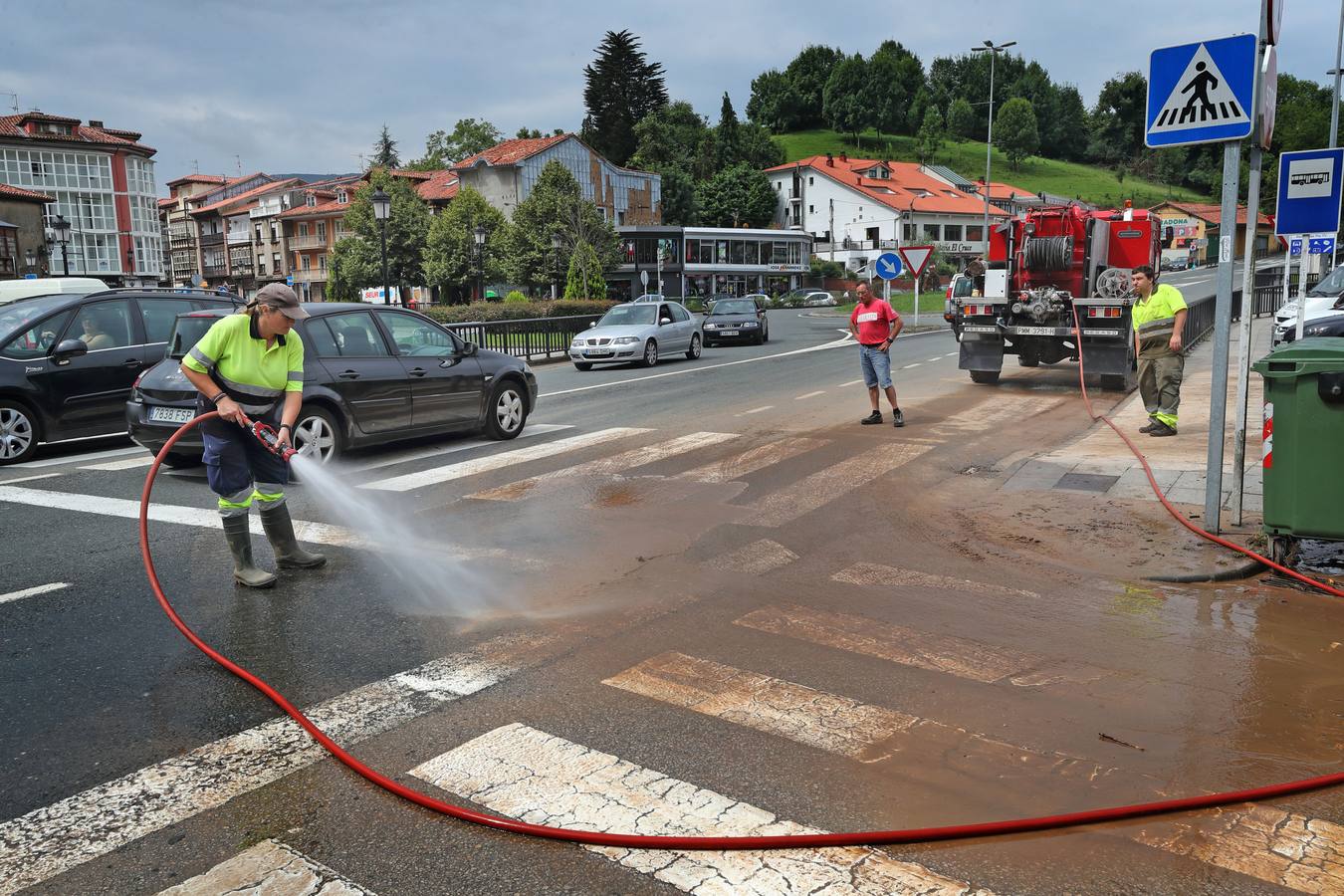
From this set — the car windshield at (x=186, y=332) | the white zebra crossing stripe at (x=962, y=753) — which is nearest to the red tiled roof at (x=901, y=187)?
the car windshield at (x=186, y=332)

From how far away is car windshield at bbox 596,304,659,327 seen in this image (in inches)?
899

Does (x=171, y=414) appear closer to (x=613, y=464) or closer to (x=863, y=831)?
(x=613, y=464)

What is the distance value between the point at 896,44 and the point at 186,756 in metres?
172

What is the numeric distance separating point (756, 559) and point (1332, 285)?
19.1 meters

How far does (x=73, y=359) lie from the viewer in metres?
10.9

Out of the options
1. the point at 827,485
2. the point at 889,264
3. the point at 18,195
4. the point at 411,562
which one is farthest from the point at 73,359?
the point at 18,195

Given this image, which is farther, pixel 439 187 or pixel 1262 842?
pixel 439 187

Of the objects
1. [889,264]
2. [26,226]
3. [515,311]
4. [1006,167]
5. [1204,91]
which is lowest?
[515,311]

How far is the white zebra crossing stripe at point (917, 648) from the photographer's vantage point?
4441 mm

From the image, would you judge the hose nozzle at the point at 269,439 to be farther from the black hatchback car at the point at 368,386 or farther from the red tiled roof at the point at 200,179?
the red tiled roof at the point at 200,179

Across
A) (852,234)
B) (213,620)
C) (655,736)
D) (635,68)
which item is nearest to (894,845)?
(655,736)

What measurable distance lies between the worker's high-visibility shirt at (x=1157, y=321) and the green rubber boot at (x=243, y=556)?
31.7 ft

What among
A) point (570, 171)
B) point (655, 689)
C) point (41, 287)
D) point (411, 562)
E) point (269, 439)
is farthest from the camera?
point (570, 171)

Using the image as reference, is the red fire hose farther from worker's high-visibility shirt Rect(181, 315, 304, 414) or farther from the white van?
the white van
